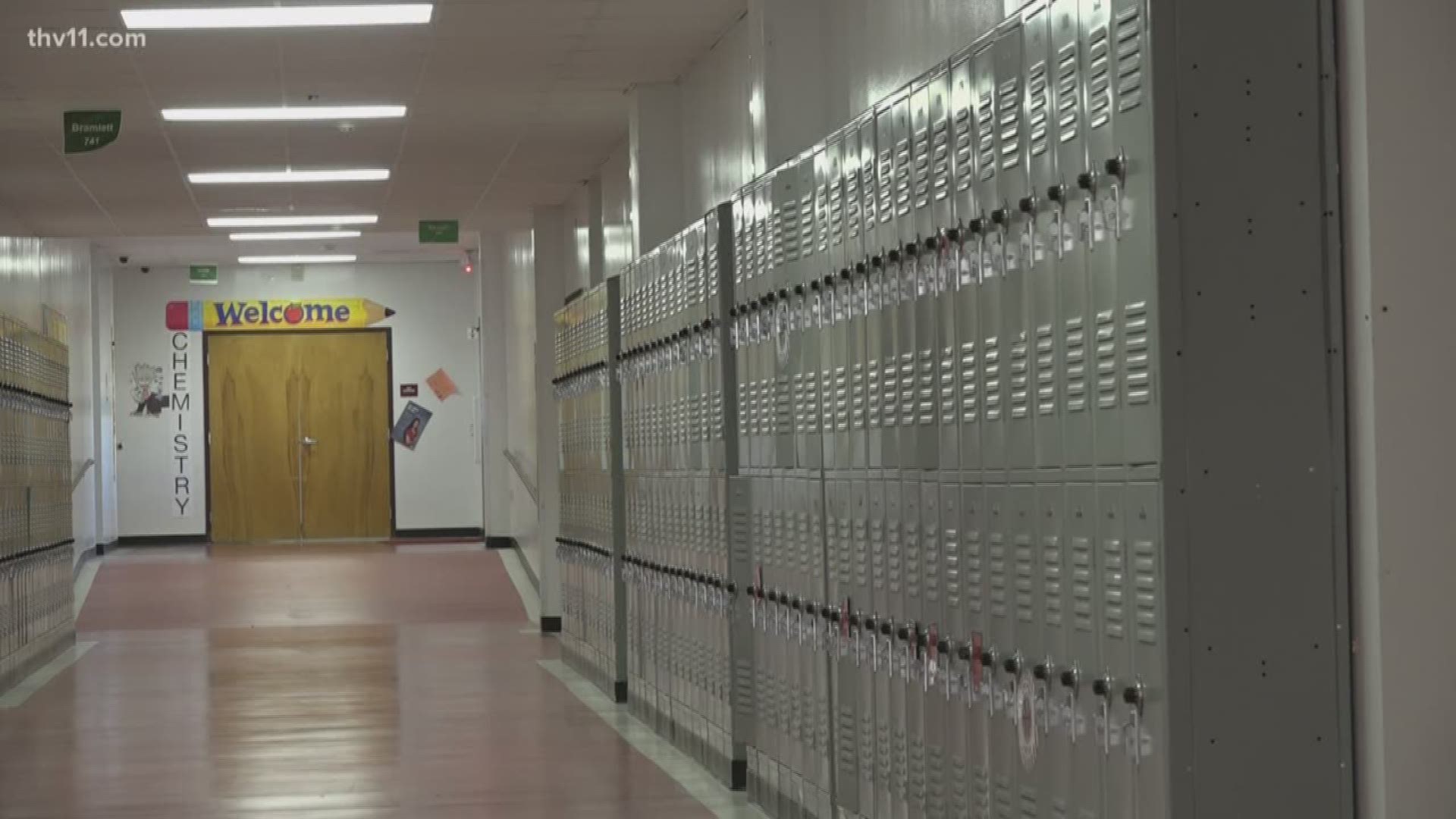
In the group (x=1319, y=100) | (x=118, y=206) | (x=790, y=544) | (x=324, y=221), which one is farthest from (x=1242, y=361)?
(x=324, y=221)

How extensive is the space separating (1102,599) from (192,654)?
38.0 feet

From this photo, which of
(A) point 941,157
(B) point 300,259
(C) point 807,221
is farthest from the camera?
(B) point 300,259

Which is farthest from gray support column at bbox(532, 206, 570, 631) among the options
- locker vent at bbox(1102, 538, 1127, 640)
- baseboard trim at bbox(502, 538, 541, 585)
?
locker vent at bbox(1102, 538, 1127, 640)

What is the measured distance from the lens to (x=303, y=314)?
26531mm

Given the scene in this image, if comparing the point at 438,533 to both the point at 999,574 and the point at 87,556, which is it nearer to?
the point at 87,556

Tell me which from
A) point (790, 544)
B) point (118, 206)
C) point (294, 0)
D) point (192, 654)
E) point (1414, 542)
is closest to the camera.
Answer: point (1414, 542)

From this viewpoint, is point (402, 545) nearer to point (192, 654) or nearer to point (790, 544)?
point (192, 654)

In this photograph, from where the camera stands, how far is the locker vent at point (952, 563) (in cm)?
505

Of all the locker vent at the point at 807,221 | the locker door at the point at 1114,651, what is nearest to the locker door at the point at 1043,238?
the locker door at the point at 1114,651

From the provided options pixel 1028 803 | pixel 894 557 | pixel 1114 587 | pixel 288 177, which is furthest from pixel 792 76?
pixel 288 177

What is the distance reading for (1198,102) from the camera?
12.6 ft

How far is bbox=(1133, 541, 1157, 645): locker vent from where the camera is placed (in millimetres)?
3830

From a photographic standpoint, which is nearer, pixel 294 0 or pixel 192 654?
pixel 294 0

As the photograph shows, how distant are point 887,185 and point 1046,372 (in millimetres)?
1395
